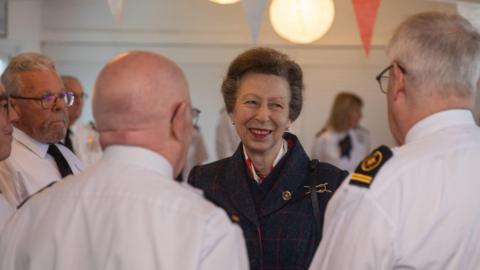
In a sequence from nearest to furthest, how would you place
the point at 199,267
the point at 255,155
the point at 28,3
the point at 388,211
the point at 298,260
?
the point at 199,267, the point at 388,211, the point at 298,260, the point at 255,155, the point at 28,3

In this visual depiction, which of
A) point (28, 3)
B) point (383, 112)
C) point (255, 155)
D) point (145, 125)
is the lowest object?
point (383, 112)

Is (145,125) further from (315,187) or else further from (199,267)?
(315,187)

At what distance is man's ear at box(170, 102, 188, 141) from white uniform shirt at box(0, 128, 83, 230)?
1.34 m

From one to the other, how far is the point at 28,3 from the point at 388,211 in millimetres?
7143

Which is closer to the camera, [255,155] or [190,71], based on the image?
[255,155]

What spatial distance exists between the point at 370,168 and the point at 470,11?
276cm

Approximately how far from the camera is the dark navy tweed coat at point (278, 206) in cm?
270

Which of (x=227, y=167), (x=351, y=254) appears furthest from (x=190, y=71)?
(x=351, y=254)

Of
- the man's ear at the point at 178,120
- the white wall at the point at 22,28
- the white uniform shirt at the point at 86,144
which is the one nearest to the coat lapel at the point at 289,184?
the man's ear at the point at 178,120

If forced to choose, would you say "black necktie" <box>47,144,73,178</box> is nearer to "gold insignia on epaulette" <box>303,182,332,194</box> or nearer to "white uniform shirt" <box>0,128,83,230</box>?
"white uniform shirt" <box>0,128,83,230</box>

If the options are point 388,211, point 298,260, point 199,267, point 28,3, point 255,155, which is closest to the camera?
point 199,267

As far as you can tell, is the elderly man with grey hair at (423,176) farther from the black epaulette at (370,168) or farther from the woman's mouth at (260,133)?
the woman's mouth at (260,133)

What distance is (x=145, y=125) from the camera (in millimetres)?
1788

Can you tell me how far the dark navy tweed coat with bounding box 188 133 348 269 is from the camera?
8.86 ft
